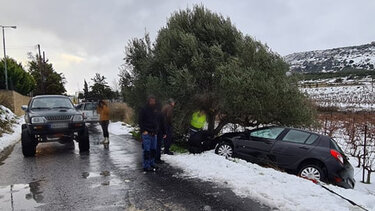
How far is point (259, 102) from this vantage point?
1053cm

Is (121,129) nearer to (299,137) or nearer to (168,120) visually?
(168,120)

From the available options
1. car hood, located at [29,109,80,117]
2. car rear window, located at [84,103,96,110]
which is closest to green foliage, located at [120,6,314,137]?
car hood, located at [29,109,80,117]

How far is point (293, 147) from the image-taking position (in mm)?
8938

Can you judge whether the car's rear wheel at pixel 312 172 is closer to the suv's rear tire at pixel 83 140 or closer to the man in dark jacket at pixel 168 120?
the man in dark jacket at pixel 168 120

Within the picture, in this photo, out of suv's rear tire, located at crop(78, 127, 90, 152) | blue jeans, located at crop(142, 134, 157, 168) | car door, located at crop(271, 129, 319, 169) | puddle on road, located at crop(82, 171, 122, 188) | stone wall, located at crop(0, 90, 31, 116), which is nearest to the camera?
puddle on road, located at crop(82, 171, 122, 188)

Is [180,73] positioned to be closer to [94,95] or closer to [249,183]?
[249,183]

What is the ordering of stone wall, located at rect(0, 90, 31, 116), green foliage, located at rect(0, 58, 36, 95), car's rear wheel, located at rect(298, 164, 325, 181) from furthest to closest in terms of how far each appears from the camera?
green foliage, located at rect(0, 58, 36, 95), stone wall, located at rect(0, 90, 31, 116), car's rear wheel, located at rect(298, 164, 325, 181)

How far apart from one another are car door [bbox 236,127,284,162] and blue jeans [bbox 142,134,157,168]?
3058 millimetres

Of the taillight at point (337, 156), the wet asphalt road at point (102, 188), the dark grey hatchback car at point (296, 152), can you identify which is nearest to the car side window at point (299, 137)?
the dark grey hatchback car at point (296, 152)

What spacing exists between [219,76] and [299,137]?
337 centimetres

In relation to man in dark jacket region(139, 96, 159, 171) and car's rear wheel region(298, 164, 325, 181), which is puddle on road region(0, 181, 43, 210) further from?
car's rear wheel region(298, 164, 325, 181)

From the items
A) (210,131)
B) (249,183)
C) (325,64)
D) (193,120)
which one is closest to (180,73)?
(193,120)

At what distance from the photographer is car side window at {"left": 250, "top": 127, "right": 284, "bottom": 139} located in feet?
31.3

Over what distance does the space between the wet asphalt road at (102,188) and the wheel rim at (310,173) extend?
10.6ft
